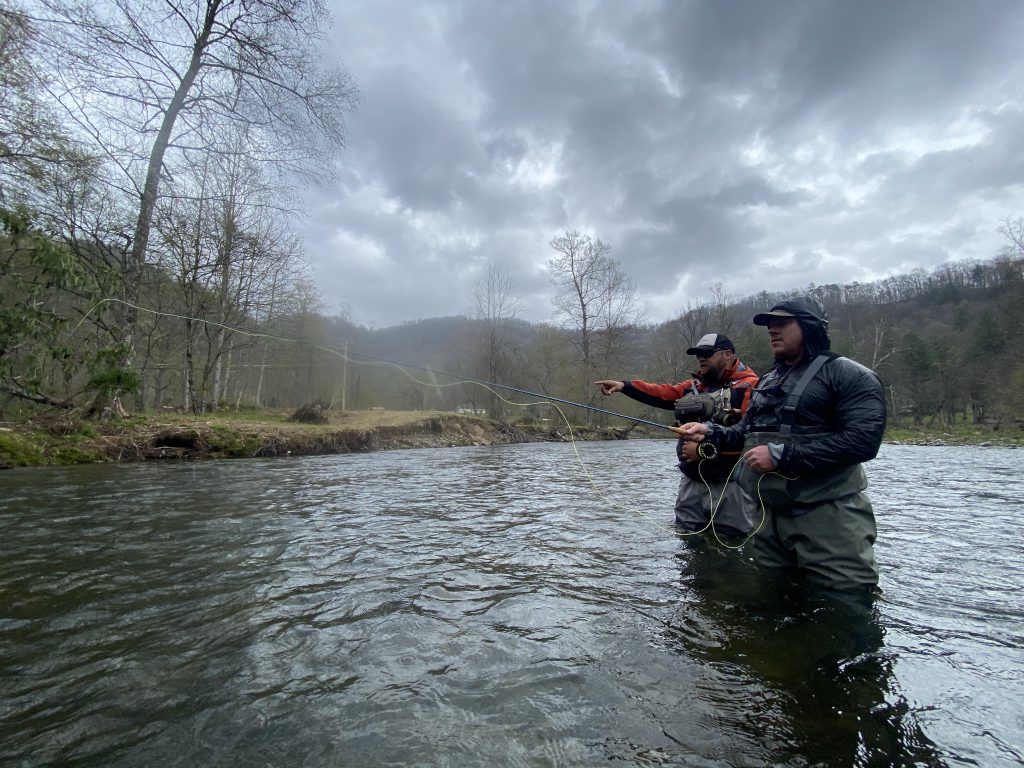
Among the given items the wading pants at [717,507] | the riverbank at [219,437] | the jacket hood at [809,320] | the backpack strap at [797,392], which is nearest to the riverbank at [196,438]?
the riverbank at [219,437]

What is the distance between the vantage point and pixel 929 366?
50.8 m

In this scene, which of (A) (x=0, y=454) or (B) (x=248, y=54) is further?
(B) (x=248, y=54)

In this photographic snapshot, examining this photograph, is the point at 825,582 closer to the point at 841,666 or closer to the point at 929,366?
the point at 841,666

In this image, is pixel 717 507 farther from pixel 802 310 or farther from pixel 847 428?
pixel 802 310

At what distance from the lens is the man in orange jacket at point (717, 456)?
16.1 ft

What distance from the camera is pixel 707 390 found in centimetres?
530

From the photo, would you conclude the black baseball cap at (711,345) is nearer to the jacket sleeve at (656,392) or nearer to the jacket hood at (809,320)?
the jacket sleeve at (656,392)

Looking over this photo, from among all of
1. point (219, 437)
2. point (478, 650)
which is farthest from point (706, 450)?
point (219, 437)

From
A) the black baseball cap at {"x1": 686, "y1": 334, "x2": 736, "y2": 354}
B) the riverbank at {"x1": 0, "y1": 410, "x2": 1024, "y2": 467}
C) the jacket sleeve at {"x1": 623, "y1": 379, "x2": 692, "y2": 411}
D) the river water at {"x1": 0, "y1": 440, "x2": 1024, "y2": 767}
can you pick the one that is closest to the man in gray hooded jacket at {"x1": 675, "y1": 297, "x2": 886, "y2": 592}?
the river water at {"x1": 0, "y1": 440, "x2": 1024, "y2": 767}

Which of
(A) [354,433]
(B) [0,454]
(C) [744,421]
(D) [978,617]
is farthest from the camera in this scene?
(A) [354,433]

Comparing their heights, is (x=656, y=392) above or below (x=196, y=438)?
above

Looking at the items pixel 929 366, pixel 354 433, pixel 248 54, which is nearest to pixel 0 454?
→ pixel 354 433

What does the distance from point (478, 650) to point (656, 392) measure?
3793mm

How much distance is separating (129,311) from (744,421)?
50.0ft
